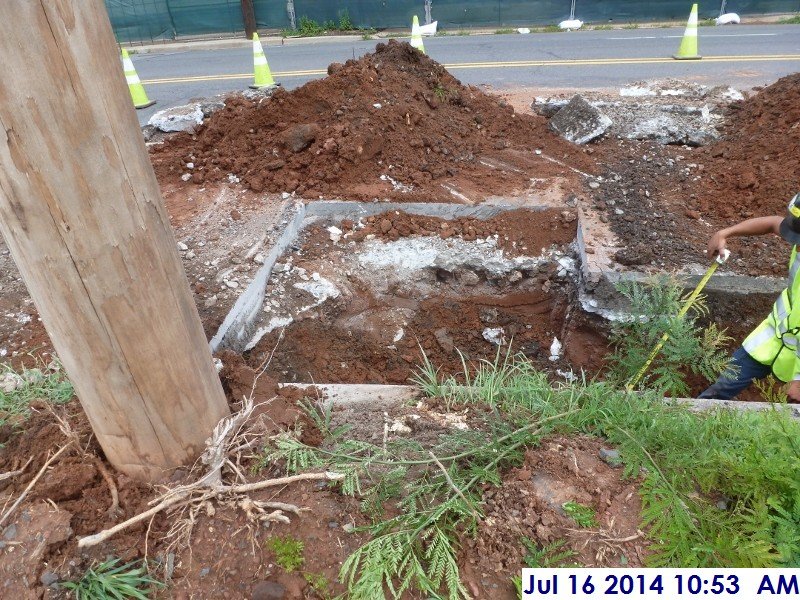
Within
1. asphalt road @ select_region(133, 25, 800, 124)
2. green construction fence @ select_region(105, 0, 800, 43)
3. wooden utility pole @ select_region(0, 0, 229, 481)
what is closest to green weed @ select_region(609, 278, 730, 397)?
wooden utility pole @ select_region(0, 0, 229, 481)

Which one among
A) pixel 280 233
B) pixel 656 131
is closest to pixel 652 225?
pixel 656 131

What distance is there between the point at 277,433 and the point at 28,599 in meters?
0.98

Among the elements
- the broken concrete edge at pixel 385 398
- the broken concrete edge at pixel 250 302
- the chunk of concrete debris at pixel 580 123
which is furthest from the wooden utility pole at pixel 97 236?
the chunk of concrete debris at pixel 580 123

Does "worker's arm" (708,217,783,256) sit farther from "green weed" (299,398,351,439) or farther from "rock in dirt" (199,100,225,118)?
"rock in dirt" (199,100,225,118)

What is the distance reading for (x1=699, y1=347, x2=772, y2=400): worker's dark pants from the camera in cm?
327

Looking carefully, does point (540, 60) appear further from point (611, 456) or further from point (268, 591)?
point (268, 591)

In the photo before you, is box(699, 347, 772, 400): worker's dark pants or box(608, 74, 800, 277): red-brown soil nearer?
box(699, 347, 772, 400): worker's dark pants

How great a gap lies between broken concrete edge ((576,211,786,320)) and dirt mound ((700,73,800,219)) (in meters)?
1.04

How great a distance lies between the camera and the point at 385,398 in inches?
113

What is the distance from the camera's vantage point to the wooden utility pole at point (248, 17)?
56.6 feet

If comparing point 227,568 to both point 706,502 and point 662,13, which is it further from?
point 662,13

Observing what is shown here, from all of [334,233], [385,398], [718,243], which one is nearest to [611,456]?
[385,398]

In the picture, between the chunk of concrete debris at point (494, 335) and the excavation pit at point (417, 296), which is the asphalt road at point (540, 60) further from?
the chunk of concrete debris at point (494, 335)

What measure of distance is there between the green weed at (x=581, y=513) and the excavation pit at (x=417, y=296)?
2.31 metres
